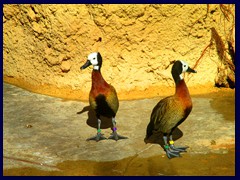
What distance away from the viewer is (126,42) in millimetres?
9406

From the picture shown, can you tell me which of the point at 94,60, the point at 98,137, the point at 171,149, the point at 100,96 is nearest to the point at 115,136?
the point at 98,137

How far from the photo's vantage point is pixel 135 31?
9336 mm

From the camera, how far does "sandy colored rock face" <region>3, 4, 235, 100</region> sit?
30.6 feet

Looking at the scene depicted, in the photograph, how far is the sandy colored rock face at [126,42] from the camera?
30.6ft

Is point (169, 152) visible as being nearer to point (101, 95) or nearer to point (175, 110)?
point (175, 110)

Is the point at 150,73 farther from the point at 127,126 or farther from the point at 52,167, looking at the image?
the point at 52,167

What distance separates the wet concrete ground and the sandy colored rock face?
0.54 metres

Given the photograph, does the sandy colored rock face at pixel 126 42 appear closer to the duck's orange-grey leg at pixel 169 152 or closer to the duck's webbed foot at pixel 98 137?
the duck's webbed foot at pixel 98 137

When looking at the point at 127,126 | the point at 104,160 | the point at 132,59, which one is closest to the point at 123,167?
the point at 104,160

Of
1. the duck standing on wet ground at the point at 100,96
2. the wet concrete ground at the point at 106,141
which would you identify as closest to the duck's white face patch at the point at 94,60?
the duck standing on wet ground at the point at 100,96

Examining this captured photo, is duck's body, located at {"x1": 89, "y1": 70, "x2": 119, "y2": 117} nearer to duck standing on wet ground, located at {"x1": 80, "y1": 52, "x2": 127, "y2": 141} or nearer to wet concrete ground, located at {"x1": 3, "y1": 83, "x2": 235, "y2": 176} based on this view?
duck standing on wet ground, located at {"x1": 80, "y1": 52, "x2": 127, "y2": 141}

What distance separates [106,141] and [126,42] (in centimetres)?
269

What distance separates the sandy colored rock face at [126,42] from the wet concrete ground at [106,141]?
21.3 inches

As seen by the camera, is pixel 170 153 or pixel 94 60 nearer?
pixel 170 153
